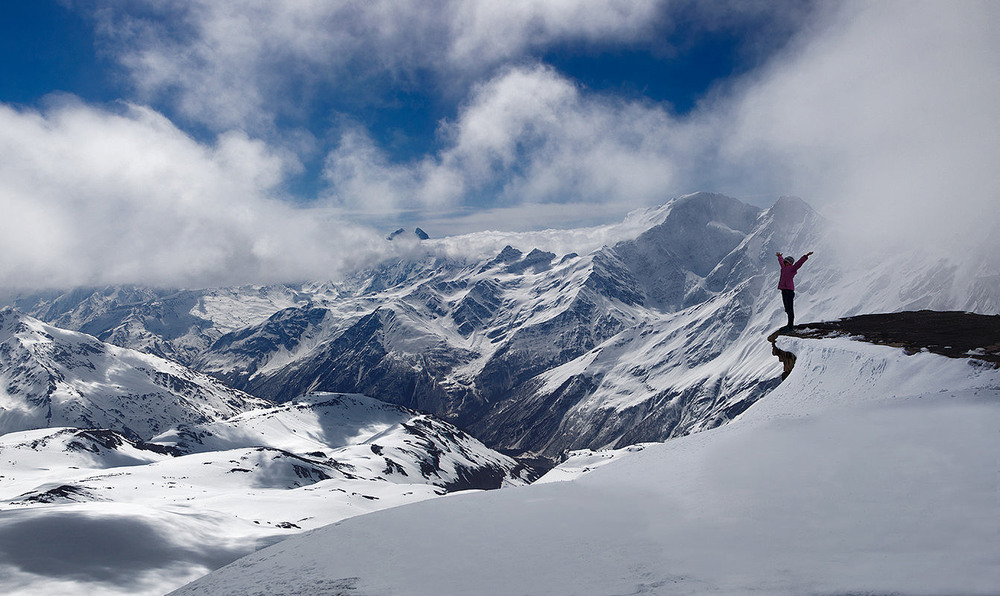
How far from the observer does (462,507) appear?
10.7 meters

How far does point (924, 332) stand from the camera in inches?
618

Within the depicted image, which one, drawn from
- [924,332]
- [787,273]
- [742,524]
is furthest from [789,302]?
[742,524]

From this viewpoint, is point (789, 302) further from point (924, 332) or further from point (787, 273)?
point (924, 332)

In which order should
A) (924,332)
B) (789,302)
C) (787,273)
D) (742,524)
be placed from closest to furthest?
(742,524)
(924,332)
(787,273)
(789,302)

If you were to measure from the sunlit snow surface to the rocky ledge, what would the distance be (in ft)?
3.03

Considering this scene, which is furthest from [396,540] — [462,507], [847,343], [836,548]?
[847,343]

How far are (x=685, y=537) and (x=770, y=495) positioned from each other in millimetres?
1862

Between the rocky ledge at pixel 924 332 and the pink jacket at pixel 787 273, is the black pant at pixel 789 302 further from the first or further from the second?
the rocky ledge at pixel 924 332

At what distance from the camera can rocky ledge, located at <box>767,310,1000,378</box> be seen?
42.3 feet

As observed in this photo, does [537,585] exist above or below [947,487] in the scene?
below

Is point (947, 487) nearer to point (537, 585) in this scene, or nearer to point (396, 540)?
point (537, 585)

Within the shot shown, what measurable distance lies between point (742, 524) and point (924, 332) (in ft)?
40.6

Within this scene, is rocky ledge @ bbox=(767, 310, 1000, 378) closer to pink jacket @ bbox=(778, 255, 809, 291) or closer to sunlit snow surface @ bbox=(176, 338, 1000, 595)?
sunlit snow surface @ bbox=(176, 338, 1000, 595)

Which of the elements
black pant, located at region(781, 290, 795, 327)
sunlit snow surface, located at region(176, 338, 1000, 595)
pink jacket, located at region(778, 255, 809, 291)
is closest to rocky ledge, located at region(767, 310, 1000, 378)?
black pant, located at region(781, 290, 795, 327)
